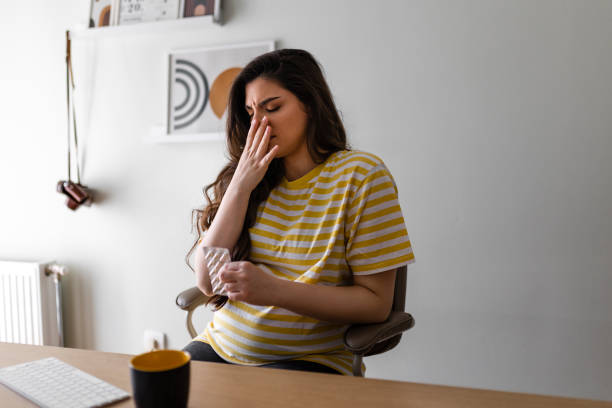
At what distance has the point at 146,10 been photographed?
6.63 ft

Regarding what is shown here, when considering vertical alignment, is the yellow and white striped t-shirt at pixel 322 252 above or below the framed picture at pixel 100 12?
below

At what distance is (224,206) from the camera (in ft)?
3.83

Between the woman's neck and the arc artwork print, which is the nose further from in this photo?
the arc artwork print

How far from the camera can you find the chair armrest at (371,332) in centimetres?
99

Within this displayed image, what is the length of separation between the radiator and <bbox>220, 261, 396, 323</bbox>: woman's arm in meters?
1.56

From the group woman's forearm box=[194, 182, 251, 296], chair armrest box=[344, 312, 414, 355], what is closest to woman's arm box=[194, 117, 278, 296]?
woman's forearm box=[194, 182, 251, 296]

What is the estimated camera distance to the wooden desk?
0.64 m

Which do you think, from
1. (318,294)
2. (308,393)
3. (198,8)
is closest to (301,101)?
(318,294)

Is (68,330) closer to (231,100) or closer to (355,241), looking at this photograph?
(231,100)

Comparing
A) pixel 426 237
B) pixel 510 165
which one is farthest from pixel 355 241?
pixel 510 165

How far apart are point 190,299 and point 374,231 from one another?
573 millimetres

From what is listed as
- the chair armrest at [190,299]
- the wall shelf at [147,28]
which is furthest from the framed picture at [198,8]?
the chair armrest at [190,299]

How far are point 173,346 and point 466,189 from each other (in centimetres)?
142

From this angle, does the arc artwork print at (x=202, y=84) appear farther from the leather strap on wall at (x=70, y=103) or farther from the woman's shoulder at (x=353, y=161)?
the woman's shoulder at (x=353, y=161)
